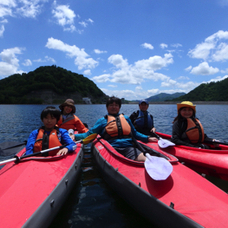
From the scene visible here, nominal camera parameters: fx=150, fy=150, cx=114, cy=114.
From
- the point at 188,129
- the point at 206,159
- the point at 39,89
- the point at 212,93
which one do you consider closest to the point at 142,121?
the point at 188,129

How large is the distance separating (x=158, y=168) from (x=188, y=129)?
8.16ft

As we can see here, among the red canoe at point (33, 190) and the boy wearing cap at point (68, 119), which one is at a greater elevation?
the boy wearing cap at point (68, 119)

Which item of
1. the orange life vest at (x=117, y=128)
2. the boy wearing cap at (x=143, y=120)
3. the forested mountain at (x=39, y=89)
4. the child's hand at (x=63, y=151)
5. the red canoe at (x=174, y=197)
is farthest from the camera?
the forested mountain at (x=39, y=89)

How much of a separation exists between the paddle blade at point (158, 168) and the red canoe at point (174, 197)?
0.34 feet

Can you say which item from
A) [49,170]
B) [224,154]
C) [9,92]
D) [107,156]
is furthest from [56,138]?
[9,92]

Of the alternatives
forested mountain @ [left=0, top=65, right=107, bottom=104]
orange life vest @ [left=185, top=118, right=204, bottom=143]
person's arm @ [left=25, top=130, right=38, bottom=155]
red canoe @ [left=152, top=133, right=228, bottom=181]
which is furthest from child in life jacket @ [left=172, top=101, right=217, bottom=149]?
forested mountain @ [left=0, top=65, right=107, bottom=104]

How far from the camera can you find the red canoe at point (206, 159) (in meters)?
3.37

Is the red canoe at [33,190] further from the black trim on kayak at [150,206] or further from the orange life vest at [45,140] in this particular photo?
the black trim on kayak at [150,206]

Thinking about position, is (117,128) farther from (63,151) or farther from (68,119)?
(68,119)

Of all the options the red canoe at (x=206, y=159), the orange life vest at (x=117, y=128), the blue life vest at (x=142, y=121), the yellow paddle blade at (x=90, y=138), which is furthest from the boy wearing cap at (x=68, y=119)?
the red canoe at (x=206, y=159)

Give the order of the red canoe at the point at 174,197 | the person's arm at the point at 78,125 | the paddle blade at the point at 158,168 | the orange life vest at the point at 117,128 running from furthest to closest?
the person's arm at the point at 78,125 → the orange life vest at the point at 117,128 → the paddle blade at the point at 158,168 → the red canoe at the point at 174,197

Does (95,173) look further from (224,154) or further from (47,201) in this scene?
(224,154)

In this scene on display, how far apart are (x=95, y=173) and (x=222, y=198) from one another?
334 cm

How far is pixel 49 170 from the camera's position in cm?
283
